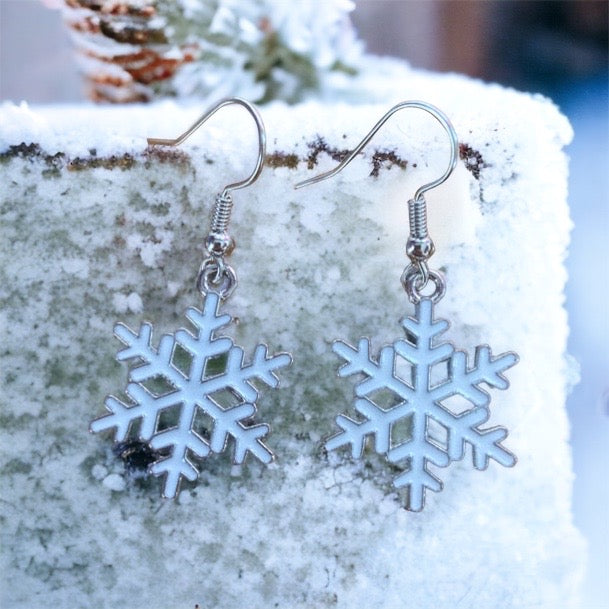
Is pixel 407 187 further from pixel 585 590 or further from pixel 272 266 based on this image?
pixel 585 590

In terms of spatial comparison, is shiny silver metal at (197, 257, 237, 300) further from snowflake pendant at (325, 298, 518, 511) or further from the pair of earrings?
snowflake pendant at (325, 298, 518, 511)

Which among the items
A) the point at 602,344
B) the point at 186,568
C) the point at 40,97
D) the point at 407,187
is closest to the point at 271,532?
the point at 186,568

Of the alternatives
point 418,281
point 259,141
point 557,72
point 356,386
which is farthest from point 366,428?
point 557,72

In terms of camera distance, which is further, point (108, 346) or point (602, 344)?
point (602, 344)

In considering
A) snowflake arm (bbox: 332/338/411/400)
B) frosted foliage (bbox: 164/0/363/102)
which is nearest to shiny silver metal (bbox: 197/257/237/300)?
snowflake arm (bbox: 332/338/411/400)

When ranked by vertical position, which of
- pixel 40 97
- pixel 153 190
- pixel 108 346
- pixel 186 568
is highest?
pixel 40 97

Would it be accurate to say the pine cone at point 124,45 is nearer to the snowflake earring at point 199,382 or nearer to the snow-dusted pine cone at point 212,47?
the snow-dusted pine cone at point 212,47
